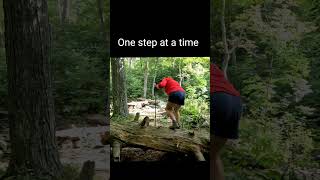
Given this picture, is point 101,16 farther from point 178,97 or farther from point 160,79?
point 178,97

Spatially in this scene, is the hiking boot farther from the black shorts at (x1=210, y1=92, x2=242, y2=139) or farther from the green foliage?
the black shorts at (x1=210, y1=92, x2=242, y2=139)

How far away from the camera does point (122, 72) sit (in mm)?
5145

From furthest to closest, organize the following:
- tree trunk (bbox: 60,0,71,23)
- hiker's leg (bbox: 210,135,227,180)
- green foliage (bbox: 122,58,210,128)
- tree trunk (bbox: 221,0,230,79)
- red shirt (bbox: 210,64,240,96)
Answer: tree trunk (bbox: 221,0,230,79)
tree trunk (bbox: 60,0,71,23)
green foliage (bbox: 122,58,210,128)
red shirt (bbox: 210,64,240,96)
hiker's leg (bbox: 210,135,227,180)

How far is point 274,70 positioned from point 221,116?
170cm

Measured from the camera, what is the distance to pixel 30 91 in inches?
196

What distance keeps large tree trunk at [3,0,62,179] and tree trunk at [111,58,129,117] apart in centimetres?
70

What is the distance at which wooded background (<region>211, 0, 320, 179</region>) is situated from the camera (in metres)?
6.04

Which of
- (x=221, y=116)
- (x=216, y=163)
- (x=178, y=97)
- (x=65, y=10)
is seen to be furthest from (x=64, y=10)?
(x=216, y=163)

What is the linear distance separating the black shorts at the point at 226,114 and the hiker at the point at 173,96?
437mm

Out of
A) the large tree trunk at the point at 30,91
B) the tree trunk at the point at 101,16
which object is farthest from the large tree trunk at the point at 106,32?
the large tree trunk at the point at 30,91

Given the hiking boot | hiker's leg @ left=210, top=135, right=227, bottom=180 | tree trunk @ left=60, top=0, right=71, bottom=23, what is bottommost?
hiker's leg @ left=210, top=135, right=227, bottom=180

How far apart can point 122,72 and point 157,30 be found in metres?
0.59

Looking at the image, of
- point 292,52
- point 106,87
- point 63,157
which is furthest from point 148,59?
point 292,52

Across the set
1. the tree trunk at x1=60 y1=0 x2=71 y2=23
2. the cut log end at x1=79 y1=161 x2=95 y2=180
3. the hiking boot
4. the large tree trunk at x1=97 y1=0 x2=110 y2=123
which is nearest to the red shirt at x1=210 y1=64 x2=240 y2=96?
the hiking boot
